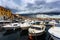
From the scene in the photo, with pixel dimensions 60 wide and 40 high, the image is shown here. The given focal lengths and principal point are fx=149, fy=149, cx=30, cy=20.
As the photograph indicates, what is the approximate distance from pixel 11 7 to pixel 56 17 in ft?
7.53

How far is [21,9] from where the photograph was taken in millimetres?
7324

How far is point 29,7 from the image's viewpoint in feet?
24.4

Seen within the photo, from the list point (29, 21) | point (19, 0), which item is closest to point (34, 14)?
point (19, 0)

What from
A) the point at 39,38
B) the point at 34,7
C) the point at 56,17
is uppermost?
the point at 34,7

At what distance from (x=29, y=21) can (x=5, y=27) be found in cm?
191

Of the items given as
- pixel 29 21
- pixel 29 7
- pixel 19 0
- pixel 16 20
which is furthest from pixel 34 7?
pixel 16 20

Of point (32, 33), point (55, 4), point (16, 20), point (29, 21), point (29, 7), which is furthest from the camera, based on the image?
point (16, 20)

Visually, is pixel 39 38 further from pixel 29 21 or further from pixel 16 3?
pixel 29 21

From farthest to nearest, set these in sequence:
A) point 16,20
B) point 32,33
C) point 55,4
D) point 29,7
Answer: point 16,20, point 29,7, point 55,4, point 32,33

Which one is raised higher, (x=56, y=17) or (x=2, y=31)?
(x=56, y=17)

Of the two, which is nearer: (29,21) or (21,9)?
(21,9)

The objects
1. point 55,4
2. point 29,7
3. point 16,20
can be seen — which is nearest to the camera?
point 55,4

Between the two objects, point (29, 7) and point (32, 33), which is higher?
point (29, 7)

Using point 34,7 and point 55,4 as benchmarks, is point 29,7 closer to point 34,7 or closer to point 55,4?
point 34,7
